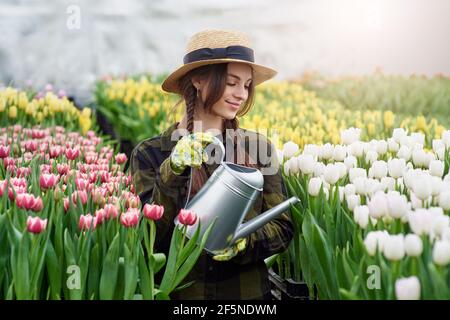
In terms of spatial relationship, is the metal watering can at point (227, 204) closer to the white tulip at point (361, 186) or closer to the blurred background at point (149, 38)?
the white tulip at point (361, 186)

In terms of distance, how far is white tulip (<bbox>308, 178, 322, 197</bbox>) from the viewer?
72.6 inches

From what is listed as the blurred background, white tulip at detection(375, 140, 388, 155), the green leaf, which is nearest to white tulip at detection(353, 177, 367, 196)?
white tulip at detection(375, 140, 388, 155)

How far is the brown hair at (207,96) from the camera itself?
1829mm

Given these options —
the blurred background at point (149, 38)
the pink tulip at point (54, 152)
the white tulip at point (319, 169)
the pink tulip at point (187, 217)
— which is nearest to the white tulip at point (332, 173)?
the white tulip at point (319, 169)

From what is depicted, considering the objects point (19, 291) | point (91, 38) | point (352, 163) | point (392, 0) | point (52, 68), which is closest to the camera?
point (19, 291)

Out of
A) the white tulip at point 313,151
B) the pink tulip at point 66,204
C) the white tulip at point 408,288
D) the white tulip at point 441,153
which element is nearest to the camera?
the white tulip at point 408,288

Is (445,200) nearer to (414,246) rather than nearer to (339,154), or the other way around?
(414,246)

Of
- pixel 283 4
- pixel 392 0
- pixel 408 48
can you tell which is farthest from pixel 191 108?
pixel 283 4

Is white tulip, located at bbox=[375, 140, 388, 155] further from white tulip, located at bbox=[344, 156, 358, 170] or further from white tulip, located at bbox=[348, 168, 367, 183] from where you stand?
white tulip, located at bbox=[348, 168, 367, 183]

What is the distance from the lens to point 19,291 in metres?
1.32

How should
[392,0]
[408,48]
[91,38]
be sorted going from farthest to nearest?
1. [91,38]
2. [408,48]
3. [392,0]

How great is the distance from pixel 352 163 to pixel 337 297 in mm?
761

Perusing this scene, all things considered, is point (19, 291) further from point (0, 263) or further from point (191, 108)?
point (191, 108)

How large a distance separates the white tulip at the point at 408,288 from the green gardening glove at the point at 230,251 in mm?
576
